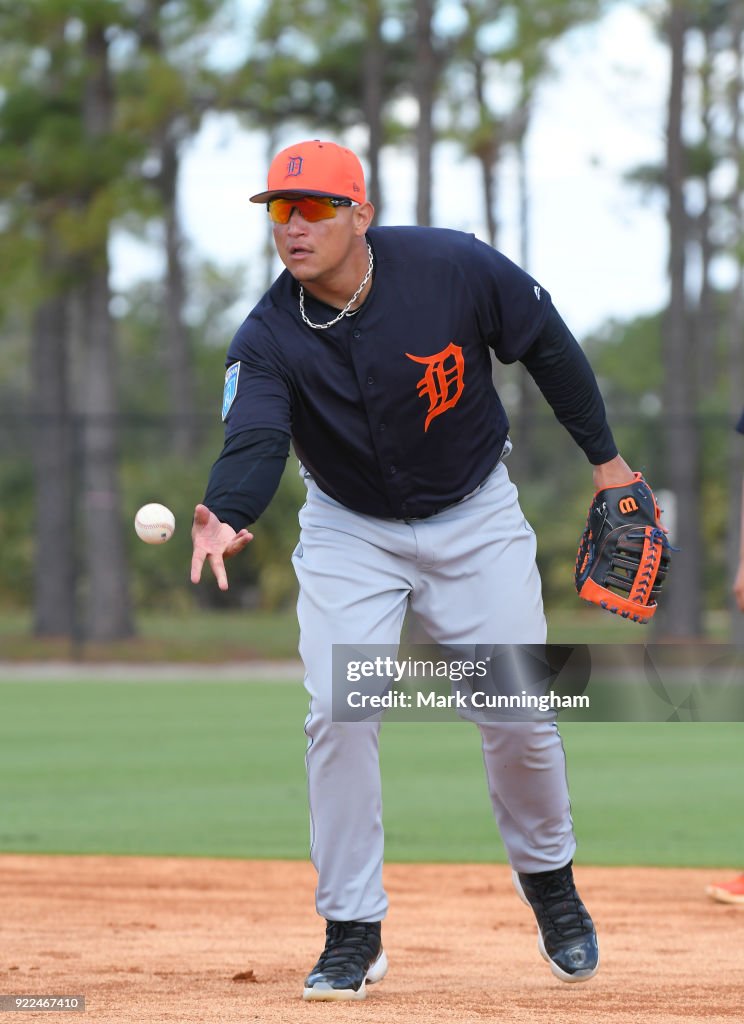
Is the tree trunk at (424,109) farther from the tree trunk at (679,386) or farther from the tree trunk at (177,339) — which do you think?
the tree trunk at (177,339)

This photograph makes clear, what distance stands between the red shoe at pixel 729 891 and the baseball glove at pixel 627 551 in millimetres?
1895

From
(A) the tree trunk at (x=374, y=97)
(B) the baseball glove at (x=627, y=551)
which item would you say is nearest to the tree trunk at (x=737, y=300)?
(A) the tree trunk at (x=374, y=97)

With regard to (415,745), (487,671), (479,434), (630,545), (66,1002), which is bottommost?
(415,745)

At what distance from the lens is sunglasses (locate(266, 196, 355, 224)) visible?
13.6 feet

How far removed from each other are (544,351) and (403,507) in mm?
614

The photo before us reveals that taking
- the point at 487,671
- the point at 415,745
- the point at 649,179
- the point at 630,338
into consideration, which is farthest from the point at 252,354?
the point at 630,338

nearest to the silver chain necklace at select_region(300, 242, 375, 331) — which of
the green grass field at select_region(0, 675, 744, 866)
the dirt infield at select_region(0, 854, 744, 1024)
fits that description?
the dirt infield at select_region(0, 854, 744, 1024)

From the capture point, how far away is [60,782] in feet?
32.9

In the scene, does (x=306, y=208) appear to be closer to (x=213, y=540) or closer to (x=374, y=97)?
(x=213, y=540)

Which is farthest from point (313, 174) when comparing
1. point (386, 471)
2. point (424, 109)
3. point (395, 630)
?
point (424, 109)

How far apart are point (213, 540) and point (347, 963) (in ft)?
4.10

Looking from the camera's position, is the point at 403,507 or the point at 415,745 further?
the point at 415,745

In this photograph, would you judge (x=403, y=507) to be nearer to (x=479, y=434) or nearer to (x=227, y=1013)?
(x=479, y=434)

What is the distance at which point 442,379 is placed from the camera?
14.1 ft
